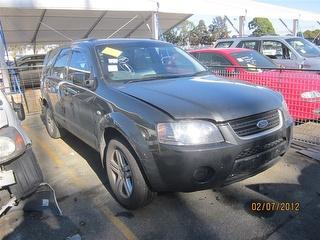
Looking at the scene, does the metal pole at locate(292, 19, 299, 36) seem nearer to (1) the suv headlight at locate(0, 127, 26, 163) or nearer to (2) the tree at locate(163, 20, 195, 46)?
(1) the suv headlight at locate(0, 127, 26, 163)

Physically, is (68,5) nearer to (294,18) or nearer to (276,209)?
(276,209)

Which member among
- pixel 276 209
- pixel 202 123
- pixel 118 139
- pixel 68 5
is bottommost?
pixel 276 209

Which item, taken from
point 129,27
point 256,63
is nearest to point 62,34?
point 129,27

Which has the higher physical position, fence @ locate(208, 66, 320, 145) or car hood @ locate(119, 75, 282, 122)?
car hood @ locate(119, 75, 282, 122)

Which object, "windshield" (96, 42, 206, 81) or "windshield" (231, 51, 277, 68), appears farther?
"windshield" (231, 51, 277, 68)

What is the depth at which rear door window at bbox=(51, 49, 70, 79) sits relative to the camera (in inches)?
208

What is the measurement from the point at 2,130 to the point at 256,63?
6.12 meters

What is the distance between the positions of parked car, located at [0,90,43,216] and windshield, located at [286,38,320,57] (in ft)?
29.5

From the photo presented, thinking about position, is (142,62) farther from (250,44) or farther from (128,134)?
(250,44)

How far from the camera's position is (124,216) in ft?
11.7

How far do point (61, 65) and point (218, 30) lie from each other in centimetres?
5624

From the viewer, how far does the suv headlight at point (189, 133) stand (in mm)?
2971

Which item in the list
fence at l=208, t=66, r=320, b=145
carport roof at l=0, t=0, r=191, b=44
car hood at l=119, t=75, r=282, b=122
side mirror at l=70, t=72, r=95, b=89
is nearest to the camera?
car hood at l=119, t=75, r=282, b=122

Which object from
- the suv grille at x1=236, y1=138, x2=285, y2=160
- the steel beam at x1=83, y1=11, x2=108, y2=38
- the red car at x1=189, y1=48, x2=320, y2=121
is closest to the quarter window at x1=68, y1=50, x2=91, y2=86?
the suv grille at x1=236, y1=138, x2=285, y2=160
